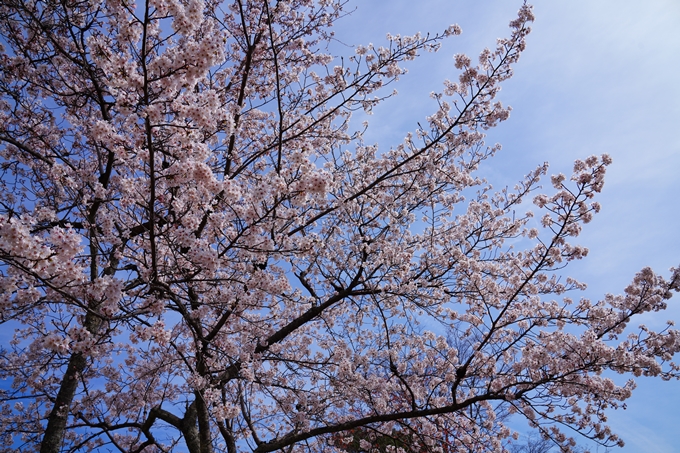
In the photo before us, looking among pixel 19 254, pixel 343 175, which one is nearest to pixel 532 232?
pixel 343 175

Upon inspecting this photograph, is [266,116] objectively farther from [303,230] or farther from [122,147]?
[122,147]

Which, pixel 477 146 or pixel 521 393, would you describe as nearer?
pixel 521 393

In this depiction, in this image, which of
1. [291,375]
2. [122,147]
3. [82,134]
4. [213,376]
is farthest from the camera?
[291,375]

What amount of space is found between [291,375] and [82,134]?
558 cm

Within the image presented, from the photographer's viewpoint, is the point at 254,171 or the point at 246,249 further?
the point at 254,171

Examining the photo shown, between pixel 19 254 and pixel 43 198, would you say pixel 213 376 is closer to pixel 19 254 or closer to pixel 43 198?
pixel 19 254

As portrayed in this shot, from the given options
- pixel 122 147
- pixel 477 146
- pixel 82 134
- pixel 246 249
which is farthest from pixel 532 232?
pixel 82 134

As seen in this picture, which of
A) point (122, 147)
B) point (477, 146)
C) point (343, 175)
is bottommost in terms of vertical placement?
point (122, 147)

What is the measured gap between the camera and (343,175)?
289 inches

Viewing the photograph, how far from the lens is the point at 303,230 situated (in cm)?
659

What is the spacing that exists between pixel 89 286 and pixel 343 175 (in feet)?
15.2

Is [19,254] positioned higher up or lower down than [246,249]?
lower down

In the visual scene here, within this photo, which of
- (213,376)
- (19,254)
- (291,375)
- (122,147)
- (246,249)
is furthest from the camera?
(291,375)

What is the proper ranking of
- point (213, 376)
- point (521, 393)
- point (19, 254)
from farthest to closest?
1. point (213, 376)
2. point (521, 393)
3. point (19, 254)
